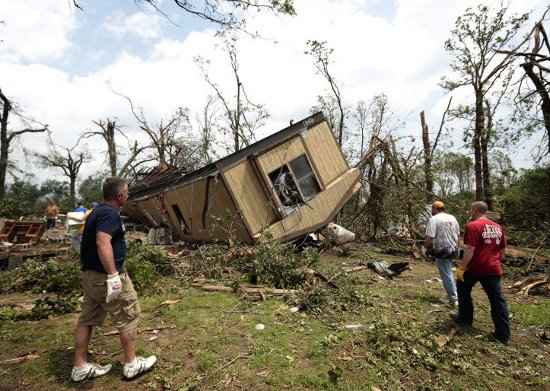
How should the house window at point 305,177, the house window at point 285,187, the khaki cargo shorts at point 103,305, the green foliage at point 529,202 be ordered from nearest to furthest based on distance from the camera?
the khaki cargo shorts at point 103,305 < the house window at point 285,187 < the house window at point 305,177 < the green foliage at point 529,202

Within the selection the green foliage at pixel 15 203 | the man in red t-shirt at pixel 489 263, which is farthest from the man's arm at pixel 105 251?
the green foliage at pixel 15 203

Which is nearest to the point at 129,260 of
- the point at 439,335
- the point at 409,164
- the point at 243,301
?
the point at 243,301

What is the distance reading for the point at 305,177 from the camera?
1030 cm

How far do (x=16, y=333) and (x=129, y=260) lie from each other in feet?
7.57

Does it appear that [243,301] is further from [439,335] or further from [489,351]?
[489,351]

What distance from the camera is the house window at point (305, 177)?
10.1 m

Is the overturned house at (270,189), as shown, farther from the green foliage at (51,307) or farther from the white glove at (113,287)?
the white glove at (113,287)

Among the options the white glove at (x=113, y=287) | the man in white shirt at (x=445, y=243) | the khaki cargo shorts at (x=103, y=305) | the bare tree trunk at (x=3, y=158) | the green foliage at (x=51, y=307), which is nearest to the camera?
the white glove at (x=113, y=287)

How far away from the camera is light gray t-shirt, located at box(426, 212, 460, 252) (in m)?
5.63

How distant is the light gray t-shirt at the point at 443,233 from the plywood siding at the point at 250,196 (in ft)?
15.8

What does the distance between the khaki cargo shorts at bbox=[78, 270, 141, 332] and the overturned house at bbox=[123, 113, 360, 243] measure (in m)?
5.33

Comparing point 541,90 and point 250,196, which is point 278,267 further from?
point 541,90

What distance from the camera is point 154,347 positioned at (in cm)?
399

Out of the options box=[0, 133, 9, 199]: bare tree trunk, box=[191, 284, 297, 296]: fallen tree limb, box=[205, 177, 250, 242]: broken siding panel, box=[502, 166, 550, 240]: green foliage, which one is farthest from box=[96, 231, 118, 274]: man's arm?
box=[0, 133, 9, 199]: bare tree trunk
